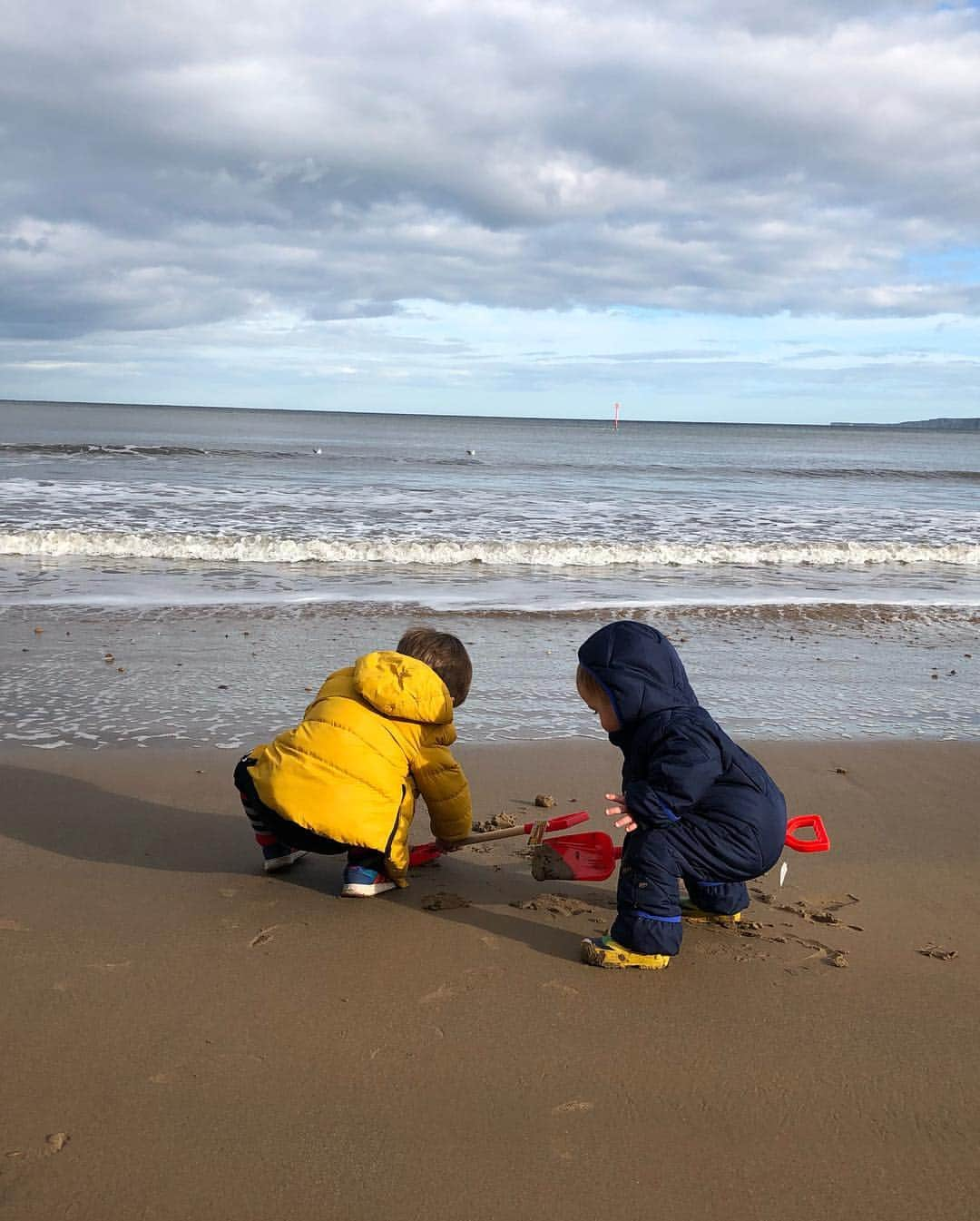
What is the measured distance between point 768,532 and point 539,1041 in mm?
14465

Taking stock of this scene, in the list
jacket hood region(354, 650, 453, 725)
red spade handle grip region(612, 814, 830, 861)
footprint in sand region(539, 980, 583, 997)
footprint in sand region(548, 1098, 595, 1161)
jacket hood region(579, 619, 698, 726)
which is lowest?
footprint in sand region(539, 980, 583, 997)

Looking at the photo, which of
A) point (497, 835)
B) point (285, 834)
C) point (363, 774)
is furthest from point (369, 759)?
point (497, 835)

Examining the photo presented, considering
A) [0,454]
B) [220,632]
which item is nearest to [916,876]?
[220,632]

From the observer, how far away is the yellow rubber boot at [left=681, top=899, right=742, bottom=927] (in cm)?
358

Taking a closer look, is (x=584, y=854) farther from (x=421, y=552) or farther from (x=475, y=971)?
(x=421, y=552)

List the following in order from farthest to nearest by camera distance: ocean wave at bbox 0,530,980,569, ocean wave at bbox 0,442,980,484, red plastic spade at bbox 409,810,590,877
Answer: ocean wave at bbox 0,442,980,484 < ocean wave at bbox 0,530,980,569 < red plastic spade at bbox 409,810,590,877

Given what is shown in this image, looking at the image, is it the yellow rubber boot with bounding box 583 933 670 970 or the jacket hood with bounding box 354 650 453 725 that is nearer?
the yellow rubber boot with bounding box 583 933 670 970

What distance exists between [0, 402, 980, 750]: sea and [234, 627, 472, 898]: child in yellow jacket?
5.69 feet

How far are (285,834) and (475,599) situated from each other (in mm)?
6575

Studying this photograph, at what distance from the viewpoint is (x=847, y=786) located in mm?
4988

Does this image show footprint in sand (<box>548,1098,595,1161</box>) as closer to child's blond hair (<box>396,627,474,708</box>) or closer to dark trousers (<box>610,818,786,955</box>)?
dark trousers (<box>610,818,786,955</box>)

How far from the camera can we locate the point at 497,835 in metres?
3.89

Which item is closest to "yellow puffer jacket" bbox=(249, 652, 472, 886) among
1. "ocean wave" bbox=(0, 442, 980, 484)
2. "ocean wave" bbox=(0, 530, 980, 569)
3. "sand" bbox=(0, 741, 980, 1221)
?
"sand" bbox=(0, 741, 980, 1221)

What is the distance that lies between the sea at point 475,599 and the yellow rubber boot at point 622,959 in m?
2.42
